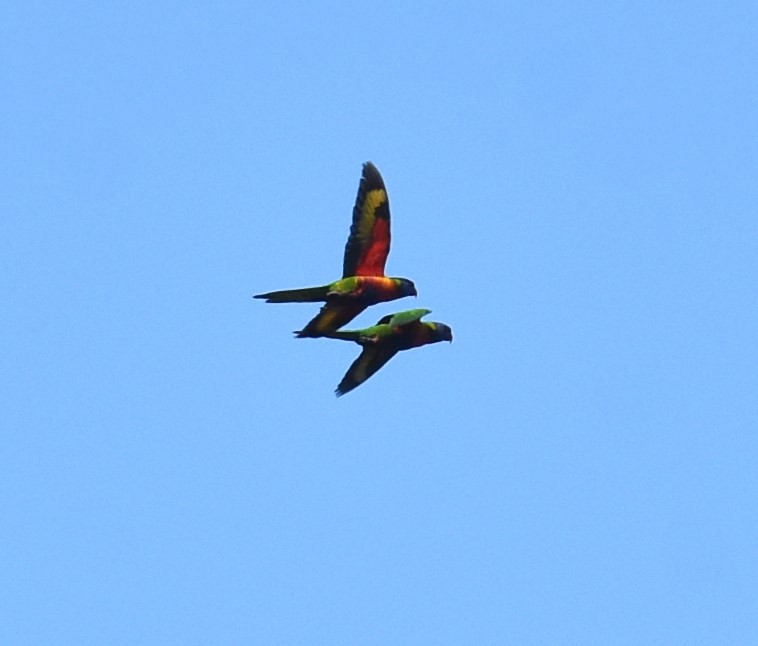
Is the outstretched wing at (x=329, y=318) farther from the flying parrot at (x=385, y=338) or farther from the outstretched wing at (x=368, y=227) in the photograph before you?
the outstretched wing at (x=368, y=227)

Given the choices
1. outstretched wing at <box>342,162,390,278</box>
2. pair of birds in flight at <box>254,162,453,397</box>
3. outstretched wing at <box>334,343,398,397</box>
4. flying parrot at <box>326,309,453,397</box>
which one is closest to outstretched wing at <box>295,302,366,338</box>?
pair of birds in flight at <box>254,162,453,397</box>

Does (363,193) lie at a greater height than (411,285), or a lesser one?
greater

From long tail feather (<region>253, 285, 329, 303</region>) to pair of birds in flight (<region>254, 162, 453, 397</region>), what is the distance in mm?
27

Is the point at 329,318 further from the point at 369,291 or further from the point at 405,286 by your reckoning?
the point at 405,286

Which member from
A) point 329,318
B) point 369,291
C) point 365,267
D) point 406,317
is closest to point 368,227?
point 365,267

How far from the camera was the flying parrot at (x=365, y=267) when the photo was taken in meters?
28.5

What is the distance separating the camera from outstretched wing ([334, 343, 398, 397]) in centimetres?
2936

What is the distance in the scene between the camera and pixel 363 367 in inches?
1165

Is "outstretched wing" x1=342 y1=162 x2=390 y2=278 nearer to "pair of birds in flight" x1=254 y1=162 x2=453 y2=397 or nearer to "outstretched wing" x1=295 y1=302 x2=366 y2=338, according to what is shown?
"pair of birds in flight" x1=254 y1=162 x2=453 y2=397

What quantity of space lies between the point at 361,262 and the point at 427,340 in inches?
94.6

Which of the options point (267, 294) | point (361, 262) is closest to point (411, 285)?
point (361, 262)

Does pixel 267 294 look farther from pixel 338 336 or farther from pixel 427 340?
pixel 427 340

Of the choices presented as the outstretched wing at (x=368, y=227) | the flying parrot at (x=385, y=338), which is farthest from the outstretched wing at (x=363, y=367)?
the outstretched wing at (x=368, y=227)

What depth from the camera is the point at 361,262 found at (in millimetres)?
28953
